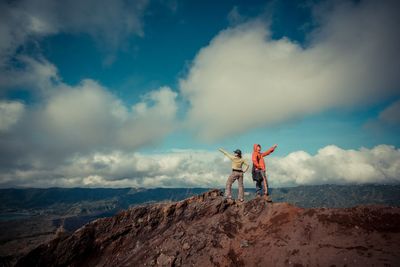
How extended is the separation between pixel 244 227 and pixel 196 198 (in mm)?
5241

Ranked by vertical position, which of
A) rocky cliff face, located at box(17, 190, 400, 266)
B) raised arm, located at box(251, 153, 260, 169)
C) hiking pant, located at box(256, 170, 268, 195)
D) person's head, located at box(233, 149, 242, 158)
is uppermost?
person's head, located at box(233, 149, 242, 158)

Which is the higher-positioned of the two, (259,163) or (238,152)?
(238,152)

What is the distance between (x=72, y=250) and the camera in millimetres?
→ 17594

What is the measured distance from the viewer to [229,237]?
15914 millimetres

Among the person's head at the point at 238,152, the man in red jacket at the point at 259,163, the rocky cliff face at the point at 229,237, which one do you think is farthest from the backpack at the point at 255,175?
the rocky cliff face at the point at 229,237

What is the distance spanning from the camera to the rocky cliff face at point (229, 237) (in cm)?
1238

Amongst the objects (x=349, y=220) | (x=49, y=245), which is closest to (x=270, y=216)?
(x=349, y=220)

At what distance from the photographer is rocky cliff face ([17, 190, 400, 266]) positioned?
40.6ft

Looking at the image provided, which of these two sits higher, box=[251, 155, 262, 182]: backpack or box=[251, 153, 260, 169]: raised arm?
box=[251, 153, 260, 169]: raised arm

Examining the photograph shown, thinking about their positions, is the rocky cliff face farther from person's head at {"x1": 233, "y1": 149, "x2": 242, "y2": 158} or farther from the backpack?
person's head at {"x1": 233, "y1": 149, "x2": 242, "y2": 158}

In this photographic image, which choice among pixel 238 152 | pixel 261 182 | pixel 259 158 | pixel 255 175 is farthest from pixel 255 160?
pixel 261 182

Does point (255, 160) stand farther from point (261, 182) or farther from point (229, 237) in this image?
point (229, 237)

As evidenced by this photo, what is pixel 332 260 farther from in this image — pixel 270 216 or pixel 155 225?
pixel 155 225

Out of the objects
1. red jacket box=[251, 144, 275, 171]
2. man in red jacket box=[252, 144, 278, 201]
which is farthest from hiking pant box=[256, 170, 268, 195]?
red jacket box=[251, 144, 275, 171]
